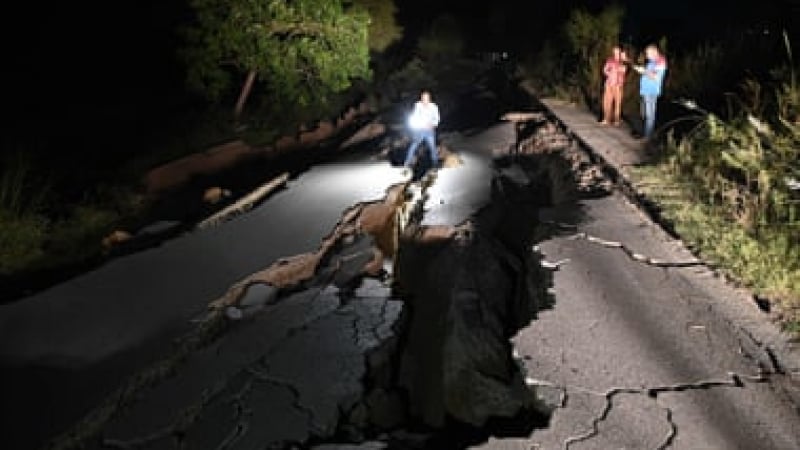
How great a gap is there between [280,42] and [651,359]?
1064 cm

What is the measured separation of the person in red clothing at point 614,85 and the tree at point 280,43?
5.03 meters

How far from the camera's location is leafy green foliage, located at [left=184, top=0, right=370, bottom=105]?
41.6ft

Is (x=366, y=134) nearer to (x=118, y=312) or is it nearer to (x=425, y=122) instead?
(x=425, y=122)

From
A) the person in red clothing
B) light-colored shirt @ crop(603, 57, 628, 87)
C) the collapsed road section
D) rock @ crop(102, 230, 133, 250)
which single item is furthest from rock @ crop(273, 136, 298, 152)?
light-colored shirt @ crop(603, 57, 628, 87)

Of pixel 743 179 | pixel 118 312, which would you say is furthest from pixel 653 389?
pixel 118 312

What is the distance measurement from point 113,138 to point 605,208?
975cm

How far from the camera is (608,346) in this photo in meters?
4.55

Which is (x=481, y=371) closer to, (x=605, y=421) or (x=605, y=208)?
(x=605, y=421)

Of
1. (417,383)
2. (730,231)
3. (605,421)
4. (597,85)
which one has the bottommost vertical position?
(417,383)

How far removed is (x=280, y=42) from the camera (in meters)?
13.2

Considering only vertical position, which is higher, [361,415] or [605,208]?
[605,208]

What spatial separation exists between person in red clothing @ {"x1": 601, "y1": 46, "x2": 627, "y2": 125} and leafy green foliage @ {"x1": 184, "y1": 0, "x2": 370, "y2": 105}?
16.5ft

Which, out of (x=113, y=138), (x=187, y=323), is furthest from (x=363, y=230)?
(x=113, y=138)

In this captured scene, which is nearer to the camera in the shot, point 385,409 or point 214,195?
point 385,409
